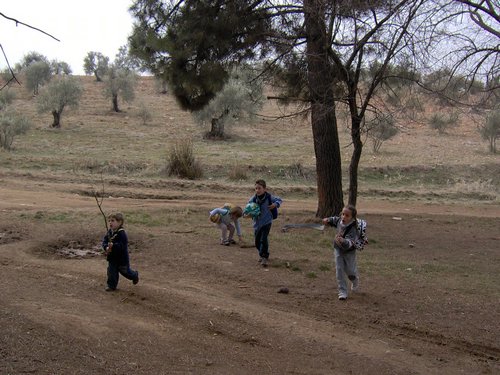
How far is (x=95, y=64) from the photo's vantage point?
57.9 meters

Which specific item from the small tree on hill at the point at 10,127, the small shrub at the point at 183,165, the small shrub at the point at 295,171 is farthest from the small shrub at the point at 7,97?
the small shrub at the point at 295,171

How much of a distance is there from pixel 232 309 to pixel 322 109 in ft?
17.6

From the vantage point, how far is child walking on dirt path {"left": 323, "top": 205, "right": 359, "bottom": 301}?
738 cm

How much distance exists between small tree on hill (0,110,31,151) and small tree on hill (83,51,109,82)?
24888 millimetres

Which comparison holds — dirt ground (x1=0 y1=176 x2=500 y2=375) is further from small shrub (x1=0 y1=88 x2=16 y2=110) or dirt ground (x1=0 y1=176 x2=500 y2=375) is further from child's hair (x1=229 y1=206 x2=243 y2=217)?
small shrub (x1=0 y1=88 x2=16 y2=110)

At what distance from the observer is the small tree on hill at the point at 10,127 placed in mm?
26328

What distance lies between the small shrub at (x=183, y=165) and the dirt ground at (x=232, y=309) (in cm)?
1003

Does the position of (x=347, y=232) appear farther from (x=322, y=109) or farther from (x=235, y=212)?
(x=322, y=109)

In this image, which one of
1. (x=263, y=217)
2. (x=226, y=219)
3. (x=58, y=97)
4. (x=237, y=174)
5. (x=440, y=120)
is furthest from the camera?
(x=58, y=97)

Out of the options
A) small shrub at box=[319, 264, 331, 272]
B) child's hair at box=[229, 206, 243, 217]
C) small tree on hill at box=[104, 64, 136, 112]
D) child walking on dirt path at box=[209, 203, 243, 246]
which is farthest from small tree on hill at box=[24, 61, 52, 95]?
small shrub at box=[319, 264, 331, 272]

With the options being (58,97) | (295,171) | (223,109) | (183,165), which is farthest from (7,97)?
(295,171)

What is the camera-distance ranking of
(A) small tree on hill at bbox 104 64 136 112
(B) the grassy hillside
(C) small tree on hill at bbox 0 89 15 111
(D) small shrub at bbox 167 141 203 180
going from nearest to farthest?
(D) small shrub at bbox 167 141 203 180
(B) the grassy hillside
(C) small tree on hill at bbox 0 89 15 111
(A) small tree on hill at bbox 104 64 136 112

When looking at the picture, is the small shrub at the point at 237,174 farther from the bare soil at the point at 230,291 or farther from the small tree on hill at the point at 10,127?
the small tree on hill at the point at 10,127

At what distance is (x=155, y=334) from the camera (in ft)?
19.4
